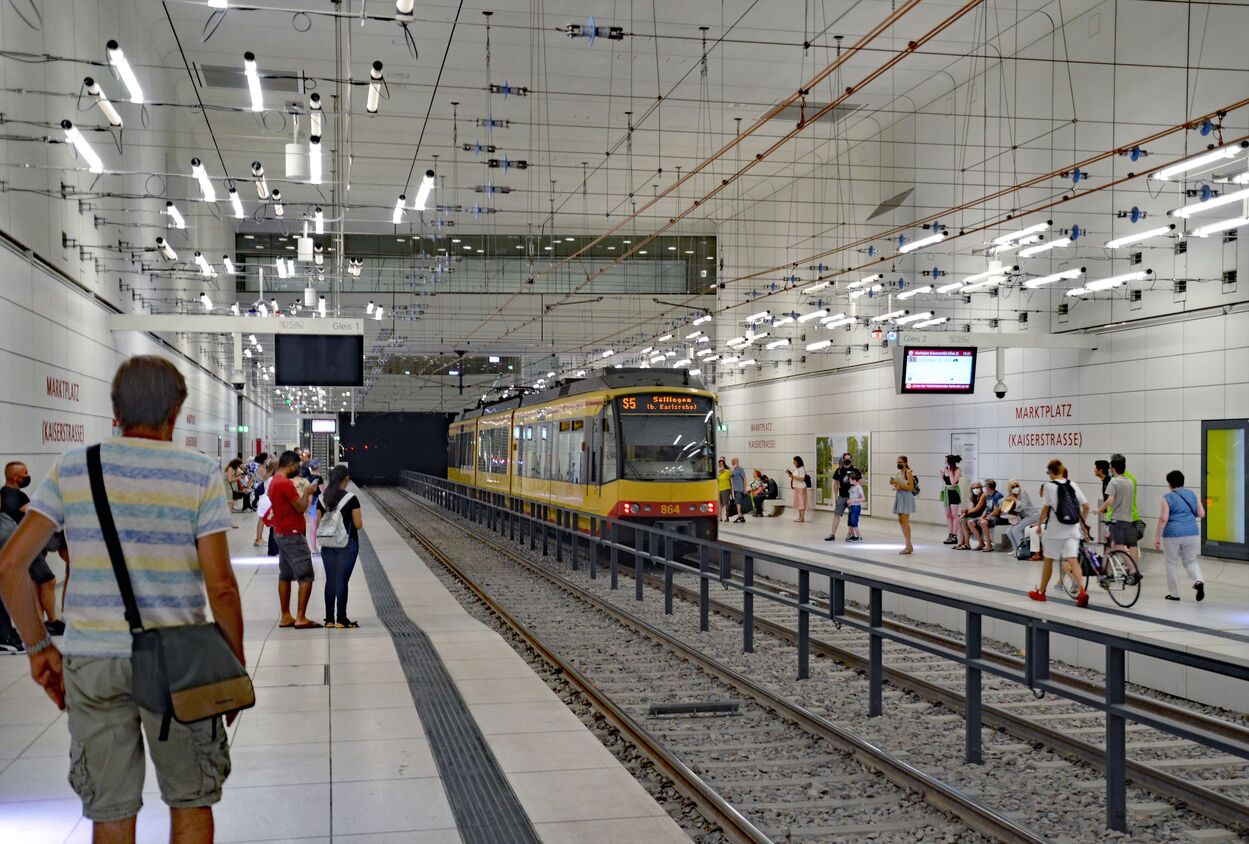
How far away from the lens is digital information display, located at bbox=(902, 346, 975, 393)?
20.8 metres

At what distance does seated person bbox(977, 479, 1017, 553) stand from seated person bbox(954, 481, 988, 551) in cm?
9

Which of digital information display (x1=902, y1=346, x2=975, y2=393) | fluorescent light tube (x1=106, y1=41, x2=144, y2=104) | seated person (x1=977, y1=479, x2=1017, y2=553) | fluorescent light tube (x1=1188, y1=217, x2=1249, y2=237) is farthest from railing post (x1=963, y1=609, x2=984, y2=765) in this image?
digital information display (x1=902, y1=346, x2=975, y2=393)

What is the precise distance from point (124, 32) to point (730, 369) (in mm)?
23501

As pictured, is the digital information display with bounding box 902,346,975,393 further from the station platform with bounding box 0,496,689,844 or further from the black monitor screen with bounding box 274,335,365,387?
the station platform with bounding box 0,496,689,844

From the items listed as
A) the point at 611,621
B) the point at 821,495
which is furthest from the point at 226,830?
the point at 821,495

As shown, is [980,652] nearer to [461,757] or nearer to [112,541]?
[461,757]

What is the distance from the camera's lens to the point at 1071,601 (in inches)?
512

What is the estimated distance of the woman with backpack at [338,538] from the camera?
11312mm

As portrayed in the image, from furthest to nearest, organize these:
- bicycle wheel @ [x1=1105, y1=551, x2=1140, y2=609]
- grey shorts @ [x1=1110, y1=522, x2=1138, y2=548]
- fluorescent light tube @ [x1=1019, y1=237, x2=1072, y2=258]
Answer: fluorescent light tube @ [x1=1019, y1=237, x2=1072, y2=258] → grey shorts @ [x1=1110, y1=522, x2=1138, y2=548] → bicycle wheel @ [x1=1105, y1=551, x2=1140, y2=609]

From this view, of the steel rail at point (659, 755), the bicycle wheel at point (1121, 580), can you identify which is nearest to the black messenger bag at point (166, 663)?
the steel rail at point (659, 755)

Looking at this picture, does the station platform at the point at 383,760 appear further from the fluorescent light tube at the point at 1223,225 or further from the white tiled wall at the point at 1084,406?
the white tiled wall at the point at 1084,406

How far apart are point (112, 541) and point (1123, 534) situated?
42.6ft

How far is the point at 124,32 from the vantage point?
20594mm

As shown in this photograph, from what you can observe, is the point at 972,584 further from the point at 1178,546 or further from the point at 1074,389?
the point at 1074,389
